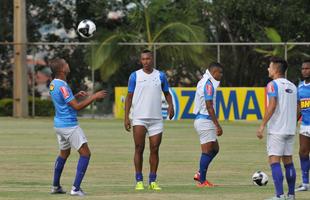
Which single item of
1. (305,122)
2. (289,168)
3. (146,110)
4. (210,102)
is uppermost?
(210,102)

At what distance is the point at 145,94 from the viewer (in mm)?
14773

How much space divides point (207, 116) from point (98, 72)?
26.5 meters

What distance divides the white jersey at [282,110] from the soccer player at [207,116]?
2.53 metres

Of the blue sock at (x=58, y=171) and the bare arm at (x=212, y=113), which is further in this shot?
the bare arm at (x=212, y=113)

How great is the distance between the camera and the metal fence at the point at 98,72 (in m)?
40.8

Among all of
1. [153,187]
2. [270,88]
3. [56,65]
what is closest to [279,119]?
[270,88]

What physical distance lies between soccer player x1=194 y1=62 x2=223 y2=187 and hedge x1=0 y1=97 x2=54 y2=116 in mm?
27059

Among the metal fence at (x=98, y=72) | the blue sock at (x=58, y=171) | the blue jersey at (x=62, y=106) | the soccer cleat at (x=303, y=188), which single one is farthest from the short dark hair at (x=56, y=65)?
the metal fence at (x=98, y=72)

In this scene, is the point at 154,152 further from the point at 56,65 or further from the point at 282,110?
the point at 282,110

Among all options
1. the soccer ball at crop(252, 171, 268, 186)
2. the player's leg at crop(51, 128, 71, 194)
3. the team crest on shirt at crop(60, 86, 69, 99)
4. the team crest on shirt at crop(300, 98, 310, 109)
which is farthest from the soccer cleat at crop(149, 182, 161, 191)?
the team crest on shirt at crop(300, 98, 310, 109)

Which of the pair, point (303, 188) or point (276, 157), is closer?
point (276, 157)

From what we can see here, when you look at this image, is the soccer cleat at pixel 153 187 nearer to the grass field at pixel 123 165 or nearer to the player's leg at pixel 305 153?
the grass field at pixel 123 165

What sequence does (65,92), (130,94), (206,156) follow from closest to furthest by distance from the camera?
(65,92) < (130,94) < (206,156)

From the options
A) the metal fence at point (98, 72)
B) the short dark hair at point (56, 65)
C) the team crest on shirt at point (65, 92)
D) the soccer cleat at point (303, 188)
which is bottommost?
the soccer cleat at point (303, 188)
